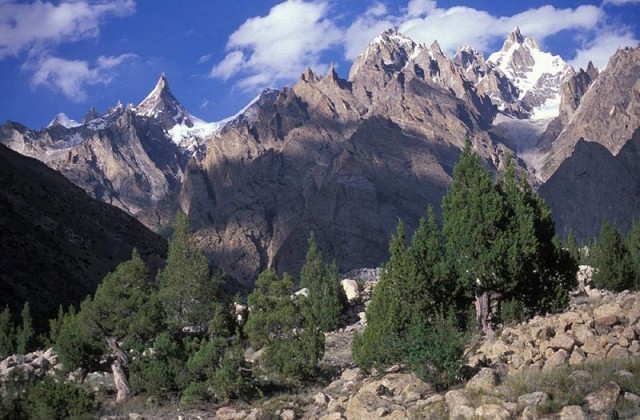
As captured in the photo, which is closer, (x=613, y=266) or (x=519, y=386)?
(x=519, y=386)

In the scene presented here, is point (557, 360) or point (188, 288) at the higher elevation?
point (188, 288)

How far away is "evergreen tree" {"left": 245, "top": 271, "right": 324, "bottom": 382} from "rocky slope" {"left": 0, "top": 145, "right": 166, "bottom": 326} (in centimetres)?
4204

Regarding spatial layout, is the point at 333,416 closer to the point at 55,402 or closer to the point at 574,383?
the point at 574,383

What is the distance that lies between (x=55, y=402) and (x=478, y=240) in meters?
15.1

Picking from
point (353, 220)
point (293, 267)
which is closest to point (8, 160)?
point (293, 267)

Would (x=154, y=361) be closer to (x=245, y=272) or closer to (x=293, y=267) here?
(x=293, y=267)

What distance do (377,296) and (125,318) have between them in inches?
373

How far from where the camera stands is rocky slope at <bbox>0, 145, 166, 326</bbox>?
69938 millimetres

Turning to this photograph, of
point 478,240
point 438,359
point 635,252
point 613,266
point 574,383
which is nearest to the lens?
point 574,383

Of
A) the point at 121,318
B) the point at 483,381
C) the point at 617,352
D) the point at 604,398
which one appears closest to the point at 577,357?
the point at 617,352

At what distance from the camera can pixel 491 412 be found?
12828 millimetres

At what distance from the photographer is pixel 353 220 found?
610ft

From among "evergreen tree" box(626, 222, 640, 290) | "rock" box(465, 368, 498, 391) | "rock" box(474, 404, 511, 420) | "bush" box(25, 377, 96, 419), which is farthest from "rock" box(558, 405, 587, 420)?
"evergreen tree" box(626, 222, 640, 290)

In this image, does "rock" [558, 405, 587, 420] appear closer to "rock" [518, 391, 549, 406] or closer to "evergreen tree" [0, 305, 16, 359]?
"rock" [518, 391, 549, 406]
